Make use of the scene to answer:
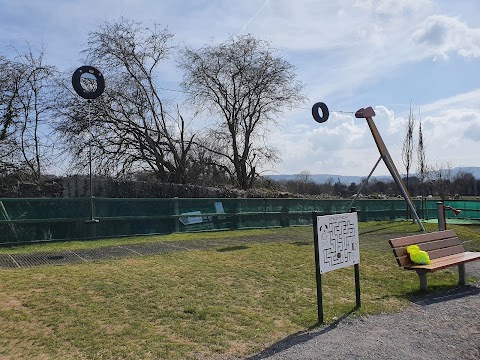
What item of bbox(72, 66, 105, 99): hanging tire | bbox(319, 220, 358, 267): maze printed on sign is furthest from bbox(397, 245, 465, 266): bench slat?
bbox(72, 66, 105, 99): hanging tire

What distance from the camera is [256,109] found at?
24.8m

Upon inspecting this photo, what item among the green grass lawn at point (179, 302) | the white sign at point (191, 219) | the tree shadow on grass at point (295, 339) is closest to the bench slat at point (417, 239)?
the green grass lawn at point (179, 302)

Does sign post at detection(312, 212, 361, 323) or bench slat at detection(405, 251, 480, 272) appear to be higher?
sign post at detection(312, 212, 361, 323)

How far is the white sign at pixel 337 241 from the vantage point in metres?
6.02

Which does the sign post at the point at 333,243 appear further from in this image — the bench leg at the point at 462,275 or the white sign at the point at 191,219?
the white sign at the point at 191,219

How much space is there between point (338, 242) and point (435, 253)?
3324 mm

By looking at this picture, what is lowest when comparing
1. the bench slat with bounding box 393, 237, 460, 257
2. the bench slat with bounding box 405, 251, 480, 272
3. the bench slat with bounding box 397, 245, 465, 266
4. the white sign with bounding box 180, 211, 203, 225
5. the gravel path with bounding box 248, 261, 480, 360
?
the gravel path with bounding box 248, 261, 480, 360

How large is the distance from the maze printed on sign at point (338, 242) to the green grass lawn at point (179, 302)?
2.51 ft

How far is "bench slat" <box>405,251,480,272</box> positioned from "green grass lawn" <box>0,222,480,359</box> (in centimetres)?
48

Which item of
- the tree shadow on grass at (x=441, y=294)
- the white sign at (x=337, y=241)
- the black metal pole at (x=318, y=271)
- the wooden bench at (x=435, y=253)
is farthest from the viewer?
the wooden bench at (x=435, y=253)

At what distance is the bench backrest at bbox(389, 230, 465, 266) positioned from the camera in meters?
7.96

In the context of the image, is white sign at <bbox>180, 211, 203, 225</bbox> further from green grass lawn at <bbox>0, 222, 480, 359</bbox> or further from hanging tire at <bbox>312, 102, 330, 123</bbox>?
hanging tire at <bbox>312, 102, 330, 123</bbox>

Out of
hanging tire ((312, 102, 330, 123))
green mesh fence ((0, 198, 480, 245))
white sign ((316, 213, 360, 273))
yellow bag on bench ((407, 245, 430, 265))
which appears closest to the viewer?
white sign ((316, 213, 360, 273))

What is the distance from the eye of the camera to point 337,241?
630 cm
